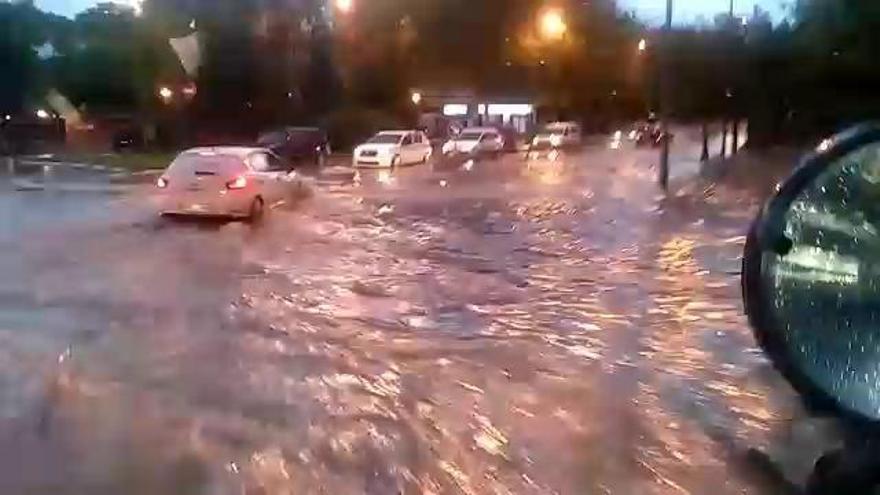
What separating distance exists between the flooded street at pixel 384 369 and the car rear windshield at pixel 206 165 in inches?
119

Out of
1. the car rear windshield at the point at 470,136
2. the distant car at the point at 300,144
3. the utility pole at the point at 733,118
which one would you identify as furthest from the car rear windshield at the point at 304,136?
the utility pole at the point at 733,118

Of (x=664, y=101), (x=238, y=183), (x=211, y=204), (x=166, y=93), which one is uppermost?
(x=166, y=93)

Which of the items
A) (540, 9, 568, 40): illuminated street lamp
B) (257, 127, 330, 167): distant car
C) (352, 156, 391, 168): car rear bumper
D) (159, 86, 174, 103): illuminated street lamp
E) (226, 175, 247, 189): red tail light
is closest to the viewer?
(226, 175, 247, 189): red tail light

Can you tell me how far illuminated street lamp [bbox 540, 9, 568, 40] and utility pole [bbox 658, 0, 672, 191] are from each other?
31.8 m

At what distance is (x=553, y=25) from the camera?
2901 inches

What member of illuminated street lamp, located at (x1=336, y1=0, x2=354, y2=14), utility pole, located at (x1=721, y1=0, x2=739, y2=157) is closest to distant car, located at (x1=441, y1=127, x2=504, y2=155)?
illuminated street lamp, located at (x1=336, y1=0, x2=354, y2=14)

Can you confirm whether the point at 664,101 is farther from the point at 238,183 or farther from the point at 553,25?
the point at 553,25

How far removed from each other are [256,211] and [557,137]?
48857mm

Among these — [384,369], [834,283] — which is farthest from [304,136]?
[834,283]

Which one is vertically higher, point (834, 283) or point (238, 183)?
point (834, 283)

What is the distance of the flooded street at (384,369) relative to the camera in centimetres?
687

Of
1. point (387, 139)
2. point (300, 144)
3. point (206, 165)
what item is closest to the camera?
point (206, 165)

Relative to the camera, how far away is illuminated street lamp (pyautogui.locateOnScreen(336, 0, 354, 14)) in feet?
199

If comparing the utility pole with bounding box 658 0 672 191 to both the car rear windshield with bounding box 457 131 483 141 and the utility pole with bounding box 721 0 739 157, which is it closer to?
the utility pole with bounding box 721 0 739 157
